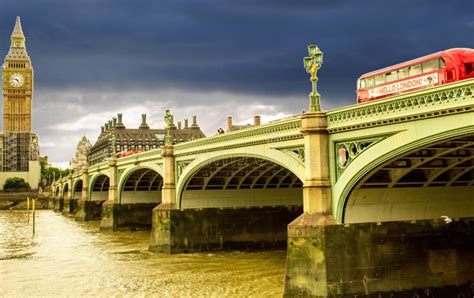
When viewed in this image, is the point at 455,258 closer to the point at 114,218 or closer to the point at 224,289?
the point at 224,289

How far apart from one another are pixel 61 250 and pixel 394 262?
2412 centimetres

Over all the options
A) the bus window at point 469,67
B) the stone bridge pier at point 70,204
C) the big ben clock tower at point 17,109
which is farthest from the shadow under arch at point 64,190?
the bus window at point 469,67

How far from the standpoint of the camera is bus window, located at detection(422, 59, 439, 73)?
1845 centimetres

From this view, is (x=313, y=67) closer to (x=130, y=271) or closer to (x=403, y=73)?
(x=403, y=73)

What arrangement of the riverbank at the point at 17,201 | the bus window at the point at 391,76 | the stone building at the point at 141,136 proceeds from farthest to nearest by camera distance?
the stone building at the point at 141,136
the riverbank at the point at 17,201
the bus window at the point at 391,76

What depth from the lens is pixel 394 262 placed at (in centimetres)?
1888

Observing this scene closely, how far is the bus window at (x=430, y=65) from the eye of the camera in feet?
60.5

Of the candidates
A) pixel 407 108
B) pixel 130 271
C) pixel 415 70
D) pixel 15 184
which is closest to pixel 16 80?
pixel 15 184

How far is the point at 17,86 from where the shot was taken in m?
150

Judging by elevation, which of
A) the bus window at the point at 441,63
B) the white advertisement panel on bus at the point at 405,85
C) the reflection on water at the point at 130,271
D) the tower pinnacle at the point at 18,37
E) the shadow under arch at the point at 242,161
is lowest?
the reflection on water at the point at 130,271

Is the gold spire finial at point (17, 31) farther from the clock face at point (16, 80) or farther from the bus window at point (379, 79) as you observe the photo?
the bus window at point (379, 79)

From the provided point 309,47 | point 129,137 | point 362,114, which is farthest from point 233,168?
point 129,137

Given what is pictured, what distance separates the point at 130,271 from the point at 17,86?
134m

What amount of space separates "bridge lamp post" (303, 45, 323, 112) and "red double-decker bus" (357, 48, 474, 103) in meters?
2.15
